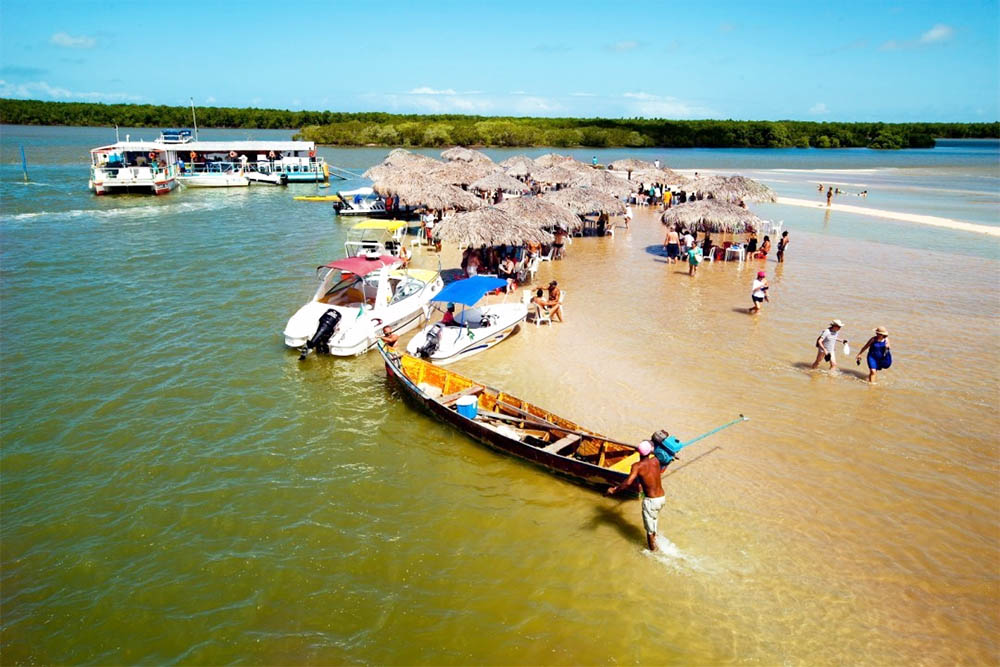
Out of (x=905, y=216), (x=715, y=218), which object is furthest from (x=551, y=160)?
(x=715, y=218)

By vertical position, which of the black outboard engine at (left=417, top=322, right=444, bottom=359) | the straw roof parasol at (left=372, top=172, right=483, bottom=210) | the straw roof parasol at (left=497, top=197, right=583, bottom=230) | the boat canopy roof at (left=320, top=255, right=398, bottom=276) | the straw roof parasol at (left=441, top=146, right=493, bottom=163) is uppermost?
the straw roof parasol at (left=441, top=146, right=493, bottom=163)

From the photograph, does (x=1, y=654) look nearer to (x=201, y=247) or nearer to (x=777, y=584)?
(x=777, y=584)

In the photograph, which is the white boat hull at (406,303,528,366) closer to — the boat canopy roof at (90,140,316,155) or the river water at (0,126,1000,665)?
the river water at (0,126,1000,665)

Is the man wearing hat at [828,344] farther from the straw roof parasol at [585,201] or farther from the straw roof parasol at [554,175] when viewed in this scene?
the straw roof parasol at [554,175]

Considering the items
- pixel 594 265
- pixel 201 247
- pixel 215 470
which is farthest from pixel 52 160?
pixel 215 470

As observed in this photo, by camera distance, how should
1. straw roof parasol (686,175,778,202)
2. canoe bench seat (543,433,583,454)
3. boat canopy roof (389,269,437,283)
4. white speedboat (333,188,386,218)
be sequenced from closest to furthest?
canoe bench seat (543,433,583,454) → boat canopy roof (389,269,437,283) → straw roof parasol (686,175,778,202) → white speedboat (333,188,386,218)

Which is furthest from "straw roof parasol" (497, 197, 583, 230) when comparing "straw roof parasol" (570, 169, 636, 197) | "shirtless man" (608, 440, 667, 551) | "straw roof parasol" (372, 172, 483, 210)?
"shirtless man" (608, 440, 667, 551)
